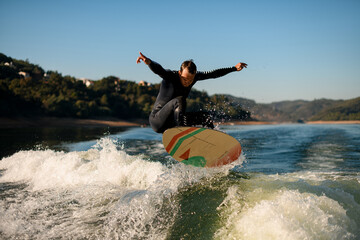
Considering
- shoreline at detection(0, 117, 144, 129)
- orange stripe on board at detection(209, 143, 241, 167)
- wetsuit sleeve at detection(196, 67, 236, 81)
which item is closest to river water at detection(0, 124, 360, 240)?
orange stripe on board at detection(209, 143, 241, 167)

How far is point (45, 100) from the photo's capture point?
55125 mm

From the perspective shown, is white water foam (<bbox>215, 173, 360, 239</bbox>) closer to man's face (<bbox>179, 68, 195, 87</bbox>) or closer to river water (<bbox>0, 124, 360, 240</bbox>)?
river water (<bbox>0, 124, 360, 240</bbox>)

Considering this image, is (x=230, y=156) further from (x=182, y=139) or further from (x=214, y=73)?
(x=214, y=73)

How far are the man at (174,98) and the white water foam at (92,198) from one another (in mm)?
1340

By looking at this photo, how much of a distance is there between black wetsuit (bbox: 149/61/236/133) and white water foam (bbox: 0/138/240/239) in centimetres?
129

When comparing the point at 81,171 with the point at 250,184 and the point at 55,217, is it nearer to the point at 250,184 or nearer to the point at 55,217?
the point at 55,217

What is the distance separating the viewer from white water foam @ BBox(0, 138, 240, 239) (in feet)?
13.0

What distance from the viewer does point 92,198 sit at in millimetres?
5230

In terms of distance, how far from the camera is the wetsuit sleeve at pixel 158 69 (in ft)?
14.2

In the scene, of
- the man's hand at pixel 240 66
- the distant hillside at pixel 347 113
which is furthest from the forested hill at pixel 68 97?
the distant hillside at pixel 347 113

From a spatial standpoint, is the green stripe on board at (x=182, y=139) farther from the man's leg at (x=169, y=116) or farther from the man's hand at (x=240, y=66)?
the man's hand at (x=240, y=66)

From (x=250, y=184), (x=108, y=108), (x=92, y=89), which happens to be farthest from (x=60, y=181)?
(x=92, y=89)

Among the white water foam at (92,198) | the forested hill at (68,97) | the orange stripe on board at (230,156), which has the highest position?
the forested hill at (68,97)

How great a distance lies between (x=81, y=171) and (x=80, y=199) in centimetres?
213
